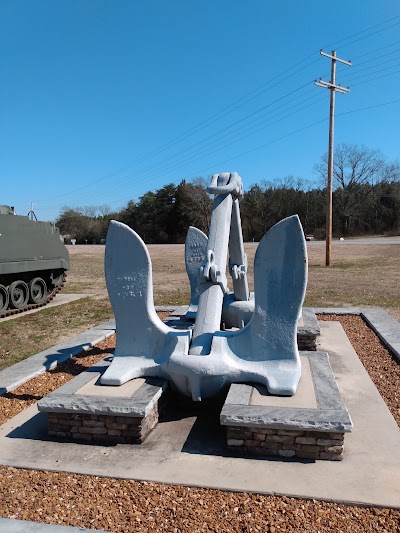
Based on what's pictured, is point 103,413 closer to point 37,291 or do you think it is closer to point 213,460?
point 213,460

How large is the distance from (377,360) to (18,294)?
7.67 meters

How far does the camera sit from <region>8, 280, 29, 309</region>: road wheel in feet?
32.1

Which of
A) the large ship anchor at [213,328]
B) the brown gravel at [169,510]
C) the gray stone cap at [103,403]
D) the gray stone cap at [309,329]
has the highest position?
the large ship anchor at [213,328]

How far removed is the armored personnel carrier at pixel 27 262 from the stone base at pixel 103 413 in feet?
21.3

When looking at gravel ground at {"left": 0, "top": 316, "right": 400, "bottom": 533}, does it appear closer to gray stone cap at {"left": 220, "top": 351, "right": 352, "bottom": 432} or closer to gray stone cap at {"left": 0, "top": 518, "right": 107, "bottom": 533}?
gray stone cap at {"left": 0, "top": 518, "right": 107, "bottom": 533}

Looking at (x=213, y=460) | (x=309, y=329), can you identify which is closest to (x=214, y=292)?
(x=213, y=460)

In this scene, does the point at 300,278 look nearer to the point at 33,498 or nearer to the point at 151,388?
the point at 151,388

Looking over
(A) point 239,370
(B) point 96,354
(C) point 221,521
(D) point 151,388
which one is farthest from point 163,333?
(B) point 96,354

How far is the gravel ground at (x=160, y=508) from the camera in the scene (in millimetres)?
2545

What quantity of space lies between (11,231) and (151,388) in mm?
7124

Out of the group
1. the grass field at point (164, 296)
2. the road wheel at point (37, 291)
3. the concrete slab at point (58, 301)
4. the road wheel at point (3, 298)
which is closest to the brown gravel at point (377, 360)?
the grass field at point (164, 296)

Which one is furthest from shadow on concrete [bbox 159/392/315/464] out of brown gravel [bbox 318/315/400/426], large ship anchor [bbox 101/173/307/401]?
brown gravel [bbox 318/315/400/426]

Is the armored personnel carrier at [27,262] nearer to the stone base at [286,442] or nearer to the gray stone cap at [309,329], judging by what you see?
the gray stone cap at [309,329]

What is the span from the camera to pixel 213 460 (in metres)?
3.21
